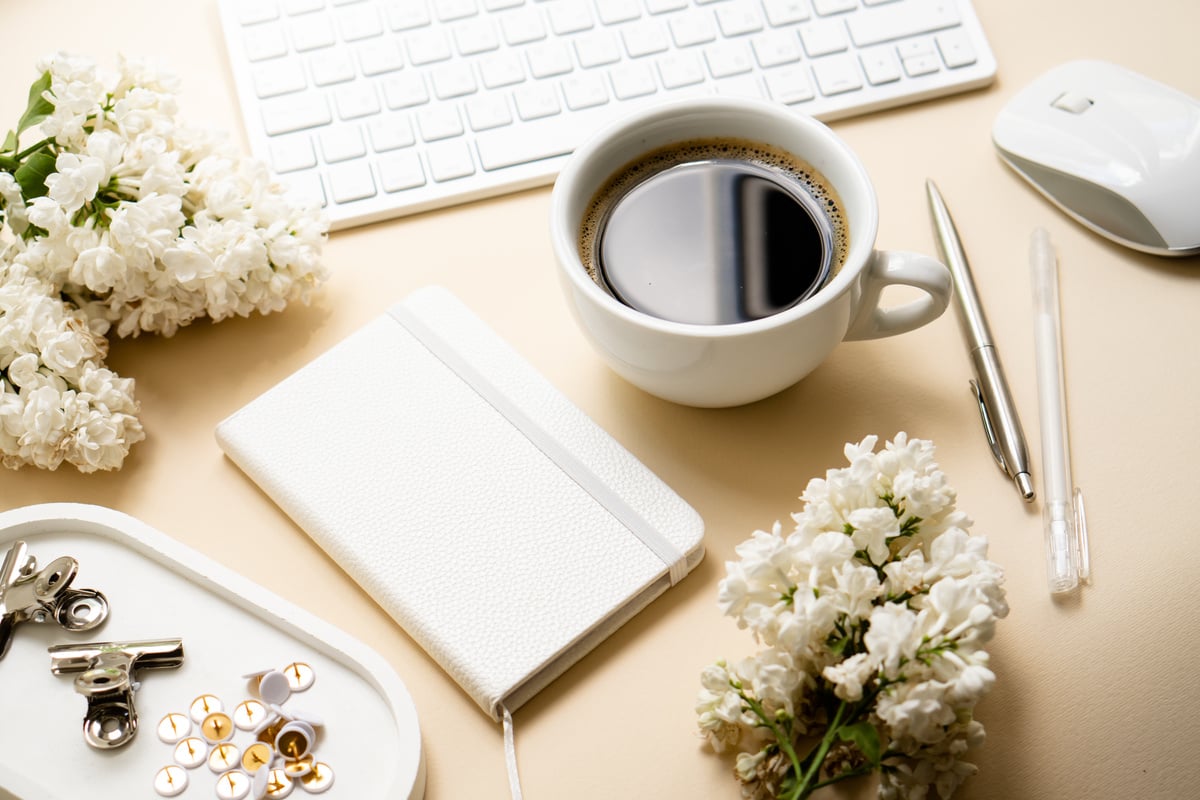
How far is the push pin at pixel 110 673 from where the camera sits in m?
0.55

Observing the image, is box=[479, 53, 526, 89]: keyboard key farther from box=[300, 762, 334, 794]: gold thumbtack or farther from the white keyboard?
box=[300, 762, 334, 794]: gold thumbtack

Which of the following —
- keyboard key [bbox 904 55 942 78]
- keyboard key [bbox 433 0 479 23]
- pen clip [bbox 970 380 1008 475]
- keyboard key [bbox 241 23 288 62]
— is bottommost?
pen clip [bbox 970 380 1008 475]

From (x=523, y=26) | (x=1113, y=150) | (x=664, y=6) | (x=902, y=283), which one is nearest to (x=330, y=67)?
(x=523, y=26)

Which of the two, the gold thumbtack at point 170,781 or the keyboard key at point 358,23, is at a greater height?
the keyboard key at point 358,23

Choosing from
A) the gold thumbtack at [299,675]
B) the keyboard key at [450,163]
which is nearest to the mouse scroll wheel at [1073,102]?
the keyboard key at [450,163]

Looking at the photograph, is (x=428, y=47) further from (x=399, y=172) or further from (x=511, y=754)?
(x=511, y=754)

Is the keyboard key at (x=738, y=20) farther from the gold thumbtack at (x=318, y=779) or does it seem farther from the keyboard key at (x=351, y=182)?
the gold thumbtack at (x=318, y=779)

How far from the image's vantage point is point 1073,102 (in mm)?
749

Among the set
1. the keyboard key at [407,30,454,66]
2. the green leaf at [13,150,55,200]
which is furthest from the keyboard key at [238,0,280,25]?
the green leaf at [13,150,55,200]

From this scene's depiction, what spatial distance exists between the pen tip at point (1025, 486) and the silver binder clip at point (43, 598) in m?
0.54

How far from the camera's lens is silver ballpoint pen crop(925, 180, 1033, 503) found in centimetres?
64

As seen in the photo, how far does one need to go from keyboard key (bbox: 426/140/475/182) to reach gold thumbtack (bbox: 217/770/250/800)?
1.40 feet

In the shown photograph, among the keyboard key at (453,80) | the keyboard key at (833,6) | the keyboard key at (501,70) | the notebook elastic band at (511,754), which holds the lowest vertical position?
the notebook elastic band at (511,754)

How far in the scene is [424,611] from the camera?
1.93ft
